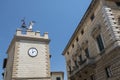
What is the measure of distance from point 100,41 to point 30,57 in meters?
9.37

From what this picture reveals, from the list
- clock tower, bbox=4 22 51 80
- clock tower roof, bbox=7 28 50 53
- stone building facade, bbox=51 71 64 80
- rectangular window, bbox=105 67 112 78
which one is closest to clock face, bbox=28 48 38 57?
clock tower, bbox=4 22 51 80

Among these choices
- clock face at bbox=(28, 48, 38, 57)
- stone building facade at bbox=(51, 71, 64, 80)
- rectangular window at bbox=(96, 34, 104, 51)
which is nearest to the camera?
rectangular window at bbox=(96, 34, 104, 51)

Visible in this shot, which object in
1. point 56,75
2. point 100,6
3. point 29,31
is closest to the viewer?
point 100,6

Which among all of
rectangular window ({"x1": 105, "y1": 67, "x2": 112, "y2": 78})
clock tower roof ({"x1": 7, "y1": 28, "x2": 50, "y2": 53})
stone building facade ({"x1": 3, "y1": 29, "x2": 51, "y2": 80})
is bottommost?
rectangular window ({"x1": 105, "y1": 67, "x2": 112, "y2": 78})

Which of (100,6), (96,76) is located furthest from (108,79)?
(100,6)

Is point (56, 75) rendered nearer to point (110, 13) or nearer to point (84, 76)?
point (84, 76)

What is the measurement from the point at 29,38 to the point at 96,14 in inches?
385

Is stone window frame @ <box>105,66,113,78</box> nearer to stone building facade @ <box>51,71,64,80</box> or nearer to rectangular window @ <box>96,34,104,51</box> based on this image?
rectangular window @ <box>96,34,104,51</box>

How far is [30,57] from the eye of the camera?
70.5 feet

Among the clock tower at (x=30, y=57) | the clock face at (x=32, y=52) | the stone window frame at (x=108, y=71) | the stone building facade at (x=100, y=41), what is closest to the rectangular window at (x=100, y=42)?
the stone building facade at (x=100, y=41)

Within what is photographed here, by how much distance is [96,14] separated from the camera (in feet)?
64.7

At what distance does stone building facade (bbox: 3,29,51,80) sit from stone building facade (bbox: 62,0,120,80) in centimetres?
514

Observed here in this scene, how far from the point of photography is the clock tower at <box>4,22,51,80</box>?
66.5ft

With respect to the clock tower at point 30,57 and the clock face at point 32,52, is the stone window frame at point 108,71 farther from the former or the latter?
the clock face at point 32,52
